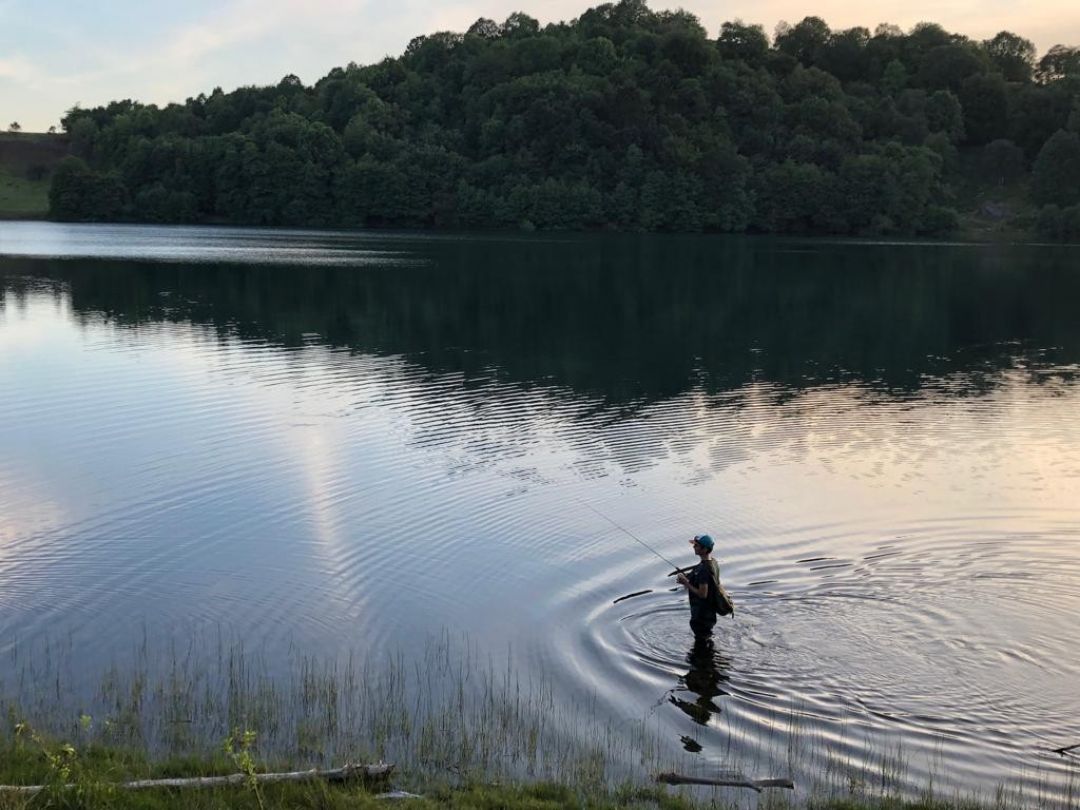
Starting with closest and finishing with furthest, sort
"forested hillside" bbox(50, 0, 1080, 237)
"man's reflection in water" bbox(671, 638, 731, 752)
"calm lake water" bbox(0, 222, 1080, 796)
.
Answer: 1. "man's reflection in water" bbox(671, 638, 731, 752)
2. "calm lake water" bbox(0, 222, 1080, 796)
3. "forested hillside" bbox(50, 0, 1080, 237)

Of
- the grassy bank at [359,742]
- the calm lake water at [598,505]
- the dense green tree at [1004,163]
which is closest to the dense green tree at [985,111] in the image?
the dense green tree at [1004,163]

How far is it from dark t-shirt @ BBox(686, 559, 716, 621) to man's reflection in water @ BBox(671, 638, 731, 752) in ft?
1.22

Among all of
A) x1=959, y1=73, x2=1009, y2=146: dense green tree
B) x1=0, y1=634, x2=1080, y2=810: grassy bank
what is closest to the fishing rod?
x1=0, y1=634, x2=1080, y2=810: grassy bank

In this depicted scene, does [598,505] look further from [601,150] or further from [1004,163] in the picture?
[1004,163]

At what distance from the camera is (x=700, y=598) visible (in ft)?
50.1

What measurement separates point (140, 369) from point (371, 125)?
130046mm

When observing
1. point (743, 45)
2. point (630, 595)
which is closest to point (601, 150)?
point (743, 45)

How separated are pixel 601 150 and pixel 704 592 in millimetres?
138795

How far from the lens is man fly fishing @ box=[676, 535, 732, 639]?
49.5 ft

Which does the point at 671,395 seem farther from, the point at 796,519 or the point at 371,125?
the point at 371,125

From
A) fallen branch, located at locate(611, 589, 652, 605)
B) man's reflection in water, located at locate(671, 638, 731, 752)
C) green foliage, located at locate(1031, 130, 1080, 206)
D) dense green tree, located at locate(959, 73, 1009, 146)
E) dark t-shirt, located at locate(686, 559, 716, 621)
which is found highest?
dense green tree, located at locate(959, 73, 1009, 146)

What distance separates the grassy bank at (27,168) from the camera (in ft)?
534

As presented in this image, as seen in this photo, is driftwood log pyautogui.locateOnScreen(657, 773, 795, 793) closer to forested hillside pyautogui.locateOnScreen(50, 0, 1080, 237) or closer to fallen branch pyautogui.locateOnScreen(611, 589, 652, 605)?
fallen branch pyautogui.locateOnScreen(611, 589, 652, 605)

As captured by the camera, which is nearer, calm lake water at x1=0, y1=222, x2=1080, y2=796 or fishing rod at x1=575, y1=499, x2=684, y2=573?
calm lake water at x1=0, y1=222, x2=1080, y2=796
